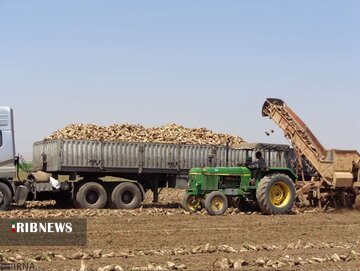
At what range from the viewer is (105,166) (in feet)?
72.1

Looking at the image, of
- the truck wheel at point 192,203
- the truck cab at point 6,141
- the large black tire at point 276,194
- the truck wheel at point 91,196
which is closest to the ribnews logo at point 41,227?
the truck cab at point 6,141

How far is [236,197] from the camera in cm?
2078

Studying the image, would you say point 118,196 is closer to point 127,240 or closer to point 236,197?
point 236,197

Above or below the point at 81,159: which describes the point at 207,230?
below

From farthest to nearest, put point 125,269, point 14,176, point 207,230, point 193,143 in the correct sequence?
1. point 193,143
2. point 14,176
3. point 207,230
4. point 125,269

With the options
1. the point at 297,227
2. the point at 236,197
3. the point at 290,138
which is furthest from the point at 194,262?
the point at 290,138

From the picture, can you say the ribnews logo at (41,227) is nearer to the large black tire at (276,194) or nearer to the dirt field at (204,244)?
the dirt field at (204,244)

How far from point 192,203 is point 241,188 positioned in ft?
5.29

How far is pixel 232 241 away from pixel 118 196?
9.02 meters

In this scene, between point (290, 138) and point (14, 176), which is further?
point (290, 138)

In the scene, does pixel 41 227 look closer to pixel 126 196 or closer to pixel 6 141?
pixel 6 141

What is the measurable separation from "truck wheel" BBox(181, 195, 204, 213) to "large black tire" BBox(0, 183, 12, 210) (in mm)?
5521

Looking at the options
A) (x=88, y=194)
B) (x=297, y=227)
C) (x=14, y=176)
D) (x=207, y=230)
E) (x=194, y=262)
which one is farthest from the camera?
(x=88, y=194)

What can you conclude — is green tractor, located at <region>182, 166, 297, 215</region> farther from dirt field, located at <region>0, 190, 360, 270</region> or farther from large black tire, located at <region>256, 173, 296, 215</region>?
dirt field, located at <region>0, 190, 360, 270</region>
